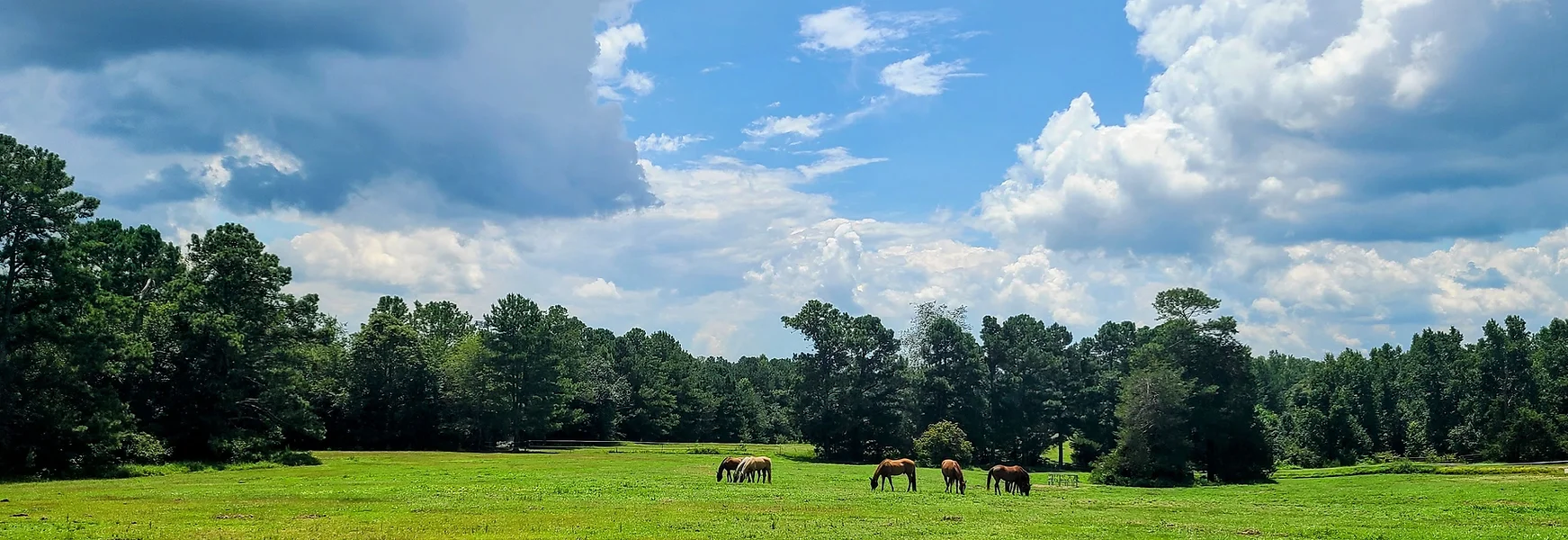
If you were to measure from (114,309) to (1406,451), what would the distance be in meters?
119

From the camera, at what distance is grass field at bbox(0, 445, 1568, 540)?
2300 cm

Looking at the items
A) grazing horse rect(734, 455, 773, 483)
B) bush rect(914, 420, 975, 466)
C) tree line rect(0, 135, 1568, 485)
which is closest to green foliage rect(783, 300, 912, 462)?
tree line rect(0, 135, 1568, 485)

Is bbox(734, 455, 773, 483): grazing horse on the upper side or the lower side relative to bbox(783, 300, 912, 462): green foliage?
lower

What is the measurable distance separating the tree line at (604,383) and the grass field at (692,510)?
972 centimetres

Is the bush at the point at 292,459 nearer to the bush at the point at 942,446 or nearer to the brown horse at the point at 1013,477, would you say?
the brown horse at the point at 1013,477

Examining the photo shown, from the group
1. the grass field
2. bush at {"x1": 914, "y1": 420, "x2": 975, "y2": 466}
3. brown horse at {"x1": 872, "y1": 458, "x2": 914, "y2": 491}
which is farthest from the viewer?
bush at {"x1": 914, "y1": 420, "x2": 975, "y2": 466}

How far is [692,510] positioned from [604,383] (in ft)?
334

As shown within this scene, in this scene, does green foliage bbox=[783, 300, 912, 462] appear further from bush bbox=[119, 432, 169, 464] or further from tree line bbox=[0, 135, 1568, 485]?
bush bbox=[119, 432, 169, 464]

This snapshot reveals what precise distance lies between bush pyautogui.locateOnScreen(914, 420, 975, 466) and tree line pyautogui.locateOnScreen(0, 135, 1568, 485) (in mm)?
953

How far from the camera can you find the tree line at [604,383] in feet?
157

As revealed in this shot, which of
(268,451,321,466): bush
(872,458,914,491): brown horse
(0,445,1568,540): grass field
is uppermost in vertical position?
(872,458,914,491): brown horse

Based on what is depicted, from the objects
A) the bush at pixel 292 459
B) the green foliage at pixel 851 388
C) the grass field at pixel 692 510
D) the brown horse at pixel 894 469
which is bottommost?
the bush at pixel 292 459

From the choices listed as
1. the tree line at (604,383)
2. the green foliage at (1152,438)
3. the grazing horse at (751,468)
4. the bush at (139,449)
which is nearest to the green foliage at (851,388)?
the tree line at (604,383)

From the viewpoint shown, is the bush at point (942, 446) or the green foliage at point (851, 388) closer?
the bush at point (942, 446)
